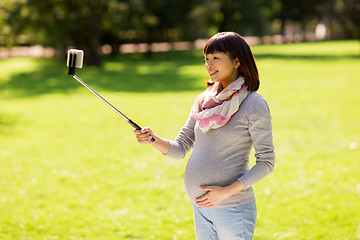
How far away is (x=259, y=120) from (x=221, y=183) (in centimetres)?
43

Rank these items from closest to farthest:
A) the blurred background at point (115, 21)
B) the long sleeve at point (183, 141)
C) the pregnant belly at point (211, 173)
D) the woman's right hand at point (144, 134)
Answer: the pregnant belly at point (211, 173) < the woman's right hand at point (144, 134) < the long sleeve at point (183, 141) < the blurred background at point (115, 21)

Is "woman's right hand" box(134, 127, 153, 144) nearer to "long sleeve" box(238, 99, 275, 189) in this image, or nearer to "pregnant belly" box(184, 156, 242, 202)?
"pregnant belly" box(184, 156, 242, 202)

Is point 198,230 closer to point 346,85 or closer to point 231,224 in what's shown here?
point 231,224

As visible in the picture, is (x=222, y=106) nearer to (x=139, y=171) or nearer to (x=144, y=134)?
(x=144, y=134)

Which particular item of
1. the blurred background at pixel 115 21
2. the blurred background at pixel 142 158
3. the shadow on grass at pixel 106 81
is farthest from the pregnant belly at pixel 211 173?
the shadow on grass at pixel 106 81

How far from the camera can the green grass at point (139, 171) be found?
5.63 metres

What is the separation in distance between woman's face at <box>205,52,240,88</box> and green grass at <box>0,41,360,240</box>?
3.06 m

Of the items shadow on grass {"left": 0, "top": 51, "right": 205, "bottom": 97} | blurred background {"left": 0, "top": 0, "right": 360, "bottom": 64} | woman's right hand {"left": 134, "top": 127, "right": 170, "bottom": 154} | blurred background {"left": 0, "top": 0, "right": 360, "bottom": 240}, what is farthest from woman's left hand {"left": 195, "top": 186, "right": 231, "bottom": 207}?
shadow on grass {"left": 0, "top": 51, "right": 205, "bottom": 97}

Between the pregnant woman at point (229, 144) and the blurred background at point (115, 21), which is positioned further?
the blurred background at point (115, 21)

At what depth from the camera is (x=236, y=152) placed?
2.70 metres

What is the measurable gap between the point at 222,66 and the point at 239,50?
5.2 inches

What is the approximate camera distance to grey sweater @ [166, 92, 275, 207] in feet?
8.54

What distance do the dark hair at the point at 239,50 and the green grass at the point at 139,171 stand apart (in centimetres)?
308

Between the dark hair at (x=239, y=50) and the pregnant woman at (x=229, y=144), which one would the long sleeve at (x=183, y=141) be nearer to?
the pregnant woman at (x=229, y=144)
